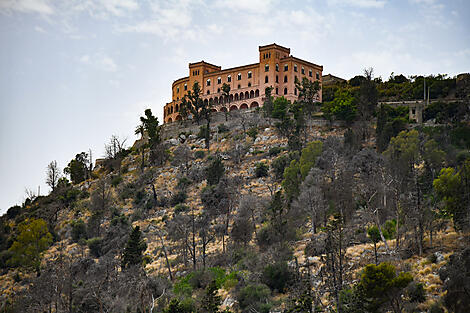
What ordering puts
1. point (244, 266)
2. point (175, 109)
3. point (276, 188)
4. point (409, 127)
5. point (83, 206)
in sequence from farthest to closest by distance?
1. point (175, 109)
2. point (83, 206)
3. point (409, 127)
4. point (276, 188)
5. point (244, 266)

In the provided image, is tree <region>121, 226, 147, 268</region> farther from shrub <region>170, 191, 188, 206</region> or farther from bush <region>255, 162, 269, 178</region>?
bush <region>255, 162, 269, 178</region>

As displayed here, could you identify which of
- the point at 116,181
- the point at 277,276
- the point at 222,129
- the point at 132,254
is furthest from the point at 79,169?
the point at 277,276

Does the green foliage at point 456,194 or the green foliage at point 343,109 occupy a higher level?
the green foliage at point 343,109

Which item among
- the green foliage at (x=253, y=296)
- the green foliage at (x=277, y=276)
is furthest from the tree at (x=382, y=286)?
the green foliage at (x=277, y=276)

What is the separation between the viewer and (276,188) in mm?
58375

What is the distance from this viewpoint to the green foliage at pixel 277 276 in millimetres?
38219

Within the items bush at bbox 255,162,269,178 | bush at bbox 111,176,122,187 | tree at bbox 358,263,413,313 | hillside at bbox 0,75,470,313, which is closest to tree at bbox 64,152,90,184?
hillside at bbox 0,75,470,313

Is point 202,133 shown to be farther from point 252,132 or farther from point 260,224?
point 260,224

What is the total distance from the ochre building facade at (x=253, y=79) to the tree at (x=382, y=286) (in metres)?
58.4

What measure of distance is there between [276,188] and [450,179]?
73.0ft

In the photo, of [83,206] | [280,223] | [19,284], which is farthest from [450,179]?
[83,206]

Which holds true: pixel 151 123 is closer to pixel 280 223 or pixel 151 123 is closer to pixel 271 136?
pixel 271 136

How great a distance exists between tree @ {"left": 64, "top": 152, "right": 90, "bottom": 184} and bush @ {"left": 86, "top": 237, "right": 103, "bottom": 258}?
28.5 m

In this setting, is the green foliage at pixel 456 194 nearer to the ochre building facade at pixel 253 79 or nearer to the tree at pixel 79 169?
the ochre building facade at pixel 253 79
